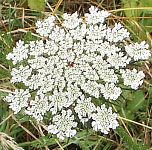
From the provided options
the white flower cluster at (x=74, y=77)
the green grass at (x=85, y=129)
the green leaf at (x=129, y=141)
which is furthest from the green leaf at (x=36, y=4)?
the green leaf at (x=129, y=141)

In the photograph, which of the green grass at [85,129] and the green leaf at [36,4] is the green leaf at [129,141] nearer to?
the green grass at [85,129]

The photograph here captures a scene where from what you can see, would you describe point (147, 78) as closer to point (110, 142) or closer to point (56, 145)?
point (110, 142)

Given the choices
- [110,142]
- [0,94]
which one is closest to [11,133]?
[0,94]

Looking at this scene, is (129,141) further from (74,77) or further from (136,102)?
(74,77)

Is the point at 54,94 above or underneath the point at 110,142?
above

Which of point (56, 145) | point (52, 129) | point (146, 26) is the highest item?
point (146, 26)

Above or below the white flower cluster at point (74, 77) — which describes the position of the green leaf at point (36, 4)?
above

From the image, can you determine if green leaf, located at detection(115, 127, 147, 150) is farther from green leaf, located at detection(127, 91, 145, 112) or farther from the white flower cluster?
the white flower cluster
